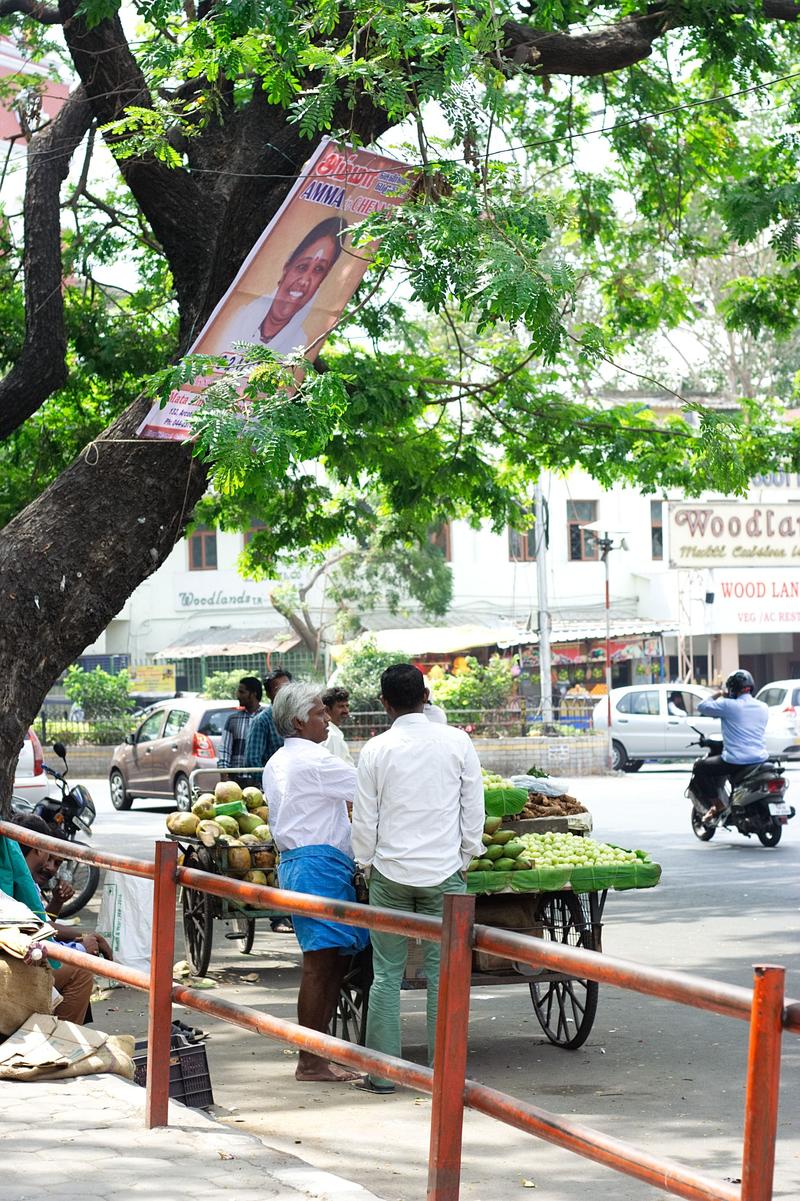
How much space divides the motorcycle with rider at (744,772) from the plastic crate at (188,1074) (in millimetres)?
11205

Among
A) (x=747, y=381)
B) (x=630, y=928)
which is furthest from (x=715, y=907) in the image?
(x=747, y=381)

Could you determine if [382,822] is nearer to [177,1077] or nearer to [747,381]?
[177,1077]

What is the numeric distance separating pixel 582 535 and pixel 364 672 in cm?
1419

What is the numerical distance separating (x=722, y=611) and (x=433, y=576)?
7957 millimetres

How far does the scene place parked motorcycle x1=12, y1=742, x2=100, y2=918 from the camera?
12.8 m

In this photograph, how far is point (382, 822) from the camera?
21.8 ft

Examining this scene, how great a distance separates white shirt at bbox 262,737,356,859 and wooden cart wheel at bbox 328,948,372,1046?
624 mm

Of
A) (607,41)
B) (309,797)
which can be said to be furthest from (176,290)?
(309,797)

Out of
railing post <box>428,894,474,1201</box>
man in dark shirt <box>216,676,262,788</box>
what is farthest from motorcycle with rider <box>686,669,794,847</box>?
railing post <box>428,894,474,1201</box>

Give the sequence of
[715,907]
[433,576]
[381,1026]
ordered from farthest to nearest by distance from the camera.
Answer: [433,576]
[715,907]
[381,1026]

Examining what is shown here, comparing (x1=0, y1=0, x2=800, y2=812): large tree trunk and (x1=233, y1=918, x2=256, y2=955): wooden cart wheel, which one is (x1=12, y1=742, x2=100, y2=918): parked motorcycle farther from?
(x1=0, y1=0, x2=800, y2=812): large tree trunk

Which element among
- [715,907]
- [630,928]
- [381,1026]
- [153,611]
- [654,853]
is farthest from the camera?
[153,611]

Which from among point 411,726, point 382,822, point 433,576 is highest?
point 433,576

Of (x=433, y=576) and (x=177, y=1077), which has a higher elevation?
(x=433, y=576)
